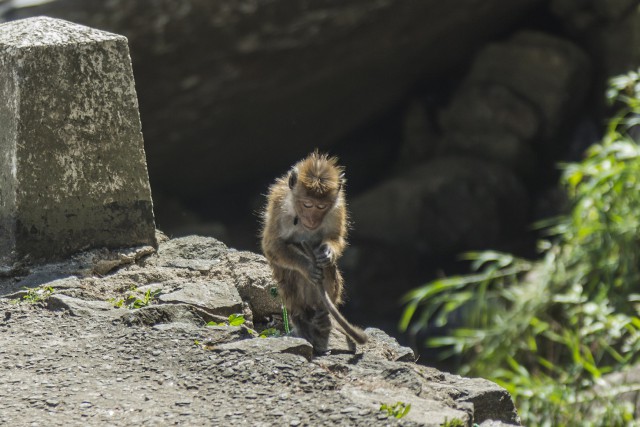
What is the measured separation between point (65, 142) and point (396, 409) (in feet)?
6.43

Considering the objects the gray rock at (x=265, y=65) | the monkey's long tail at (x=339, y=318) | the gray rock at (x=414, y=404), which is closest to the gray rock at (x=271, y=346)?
the monkey's long tail at (x=339, y=318)

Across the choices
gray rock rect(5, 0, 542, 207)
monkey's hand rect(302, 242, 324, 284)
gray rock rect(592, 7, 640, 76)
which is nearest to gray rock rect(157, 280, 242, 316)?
monkey's hand rect(302, 242, 324, 284)

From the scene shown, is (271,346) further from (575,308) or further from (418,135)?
(418,135)

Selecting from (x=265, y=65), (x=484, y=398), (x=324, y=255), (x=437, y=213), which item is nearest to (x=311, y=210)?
(x=324, y=255)

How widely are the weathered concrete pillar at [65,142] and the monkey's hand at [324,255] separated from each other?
3.27 ft

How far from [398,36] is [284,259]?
25.2 feet

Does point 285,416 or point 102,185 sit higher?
point 102,185

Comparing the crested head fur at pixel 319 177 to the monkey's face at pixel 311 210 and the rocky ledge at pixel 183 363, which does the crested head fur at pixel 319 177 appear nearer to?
the monkey's face at pixel 311 210

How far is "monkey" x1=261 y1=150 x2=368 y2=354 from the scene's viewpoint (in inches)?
157

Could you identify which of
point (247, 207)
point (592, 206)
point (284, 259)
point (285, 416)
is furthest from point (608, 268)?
point (247, 207)

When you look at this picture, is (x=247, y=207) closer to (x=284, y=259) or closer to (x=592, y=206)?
(x=592, y=206)

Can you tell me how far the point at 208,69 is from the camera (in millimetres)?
10500

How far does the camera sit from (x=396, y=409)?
122 inches

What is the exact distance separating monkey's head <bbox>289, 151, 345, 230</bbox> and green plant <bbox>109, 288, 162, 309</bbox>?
63 centimetres
